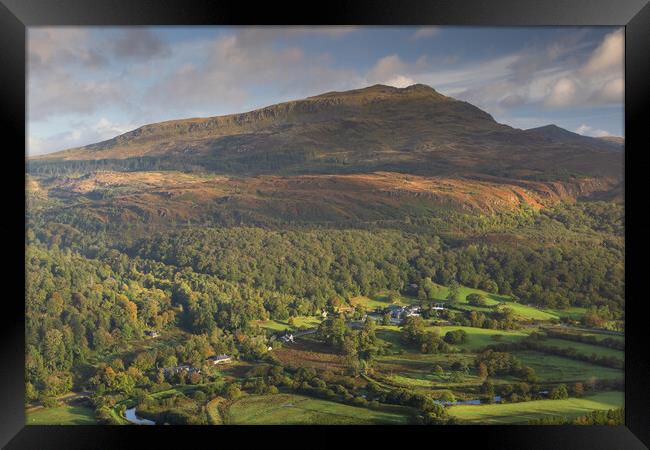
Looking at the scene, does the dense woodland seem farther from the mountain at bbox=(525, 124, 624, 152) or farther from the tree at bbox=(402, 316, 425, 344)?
the mountain at bbox=(525, 124, 624, 152)

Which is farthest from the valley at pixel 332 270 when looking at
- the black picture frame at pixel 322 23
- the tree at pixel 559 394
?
the black picture frame at pixel 322 23

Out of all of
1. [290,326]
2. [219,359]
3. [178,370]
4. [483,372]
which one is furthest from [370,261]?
[178,370]

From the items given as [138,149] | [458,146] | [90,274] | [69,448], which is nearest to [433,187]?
[458,146]

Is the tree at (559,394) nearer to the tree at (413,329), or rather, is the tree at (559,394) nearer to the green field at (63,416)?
the tree at (413,329)

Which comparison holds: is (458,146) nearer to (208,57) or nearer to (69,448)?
(208,57)

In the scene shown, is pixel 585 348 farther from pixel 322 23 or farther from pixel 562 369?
pixel 322 23

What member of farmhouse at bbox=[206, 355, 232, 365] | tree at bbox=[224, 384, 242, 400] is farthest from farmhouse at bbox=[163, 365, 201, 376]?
tree at bbox=[224, 384, 242, 400]
